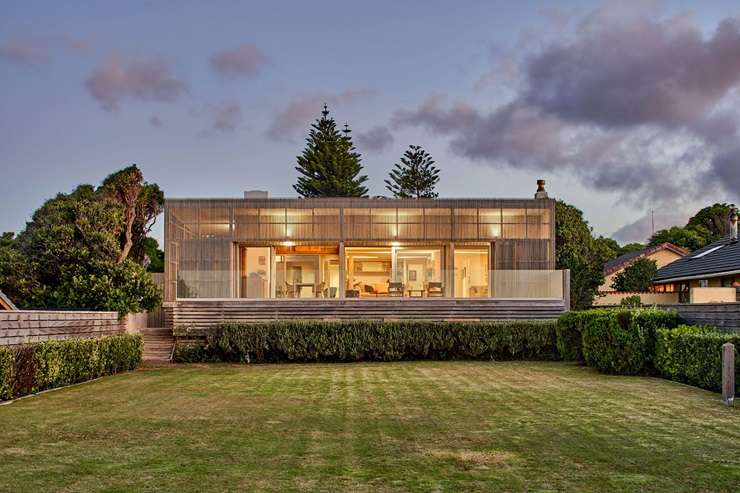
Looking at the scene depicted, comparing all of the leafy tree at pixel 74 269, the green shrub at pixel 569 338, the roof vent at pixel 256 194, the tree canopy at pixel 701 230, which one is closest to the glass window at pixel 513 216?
the green shrub at pixel 569 338

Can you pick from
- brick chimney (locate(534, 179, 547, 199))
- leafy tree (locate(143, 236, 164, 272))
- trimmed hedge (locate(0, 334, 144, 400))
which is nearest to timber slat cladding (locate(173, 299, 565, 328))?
trimmed hedge (locate(0, 334, 144, 400))

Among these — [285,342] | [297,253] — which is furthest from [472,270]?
[285,342]

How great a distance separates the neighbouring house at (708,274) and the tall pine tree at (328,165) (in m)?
21.7

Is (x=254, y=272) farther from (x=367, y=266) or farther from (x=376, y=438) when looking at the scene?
(x=376, y=438)

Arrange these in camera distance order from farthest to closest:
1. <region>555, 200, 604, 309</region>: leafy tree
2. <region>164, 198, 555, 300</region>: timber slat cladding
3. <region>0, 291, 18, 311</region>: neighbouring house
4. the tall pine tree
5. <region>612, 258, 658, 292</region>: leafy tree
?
the tall pine tree
<region>612, 258, 658, 292</region>: leafy tree
<region>555, 200, 604, 309</region>: leafy tree
<region>164, 198, 555, 300</region>: timber slat cladding
<region>0, 291, 18, 311</region>: neighbouring house

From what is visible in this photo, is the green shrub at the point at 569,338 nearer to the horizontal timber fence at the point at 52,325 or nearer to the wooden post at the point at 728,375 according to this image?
the wooden post at the point at 728,375

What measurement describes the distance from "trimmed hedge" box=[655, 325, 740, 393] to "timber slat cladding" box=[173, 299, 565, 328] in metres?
7.80

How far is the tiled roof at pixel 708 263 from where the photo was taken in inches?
920

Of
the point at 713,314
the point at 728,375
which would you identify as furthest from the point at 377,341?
the point at 728,375

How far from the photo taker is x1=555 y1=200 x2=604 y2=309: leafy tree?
27406mm

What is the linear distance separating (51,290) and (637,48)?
615 inches

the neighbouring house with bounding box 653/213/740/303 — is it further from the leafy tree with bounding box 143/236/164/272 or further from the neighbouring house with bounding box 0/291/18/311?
the leafy tree with bounding box 143/236/164/272

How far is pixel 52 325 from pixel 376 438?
805cm

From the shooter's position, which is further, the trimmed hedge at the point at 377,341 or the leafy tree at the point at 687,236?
the leafy tree at the point at 687,236
